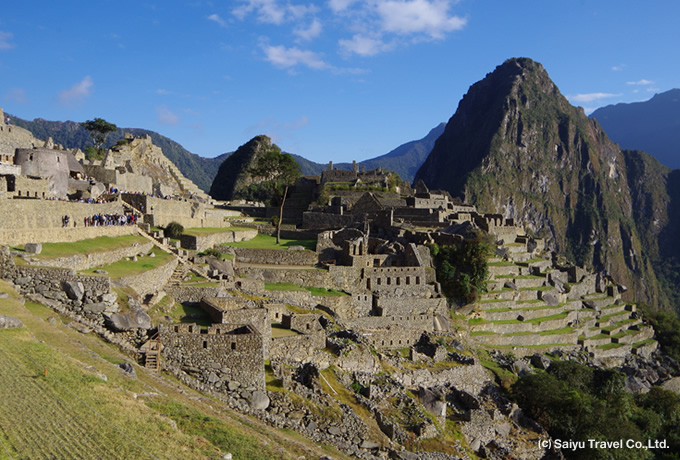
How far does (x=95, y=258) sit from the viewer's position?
19000 millimetres

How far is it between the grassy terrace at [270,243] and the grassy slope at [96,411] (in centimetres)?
2137

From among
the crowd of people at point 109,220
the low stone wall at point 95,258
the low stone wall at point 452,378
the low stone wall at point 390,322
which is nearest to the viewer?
the low stone wall at point 95,258

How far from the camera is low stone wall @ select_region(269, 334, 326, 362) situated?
18.7m

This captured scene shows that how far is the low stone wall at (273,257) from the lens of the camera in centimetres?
3145

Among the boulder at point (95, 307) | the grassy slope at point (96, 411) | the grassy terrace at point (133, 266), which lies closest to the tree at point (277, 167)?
→ the grassy terrace at point (133, 266)

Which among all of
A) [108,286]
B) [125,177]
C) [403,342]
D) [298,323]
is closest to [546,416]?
[403,342]

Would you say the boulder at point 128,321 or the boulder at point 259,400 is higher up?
the boulder at point 128,321

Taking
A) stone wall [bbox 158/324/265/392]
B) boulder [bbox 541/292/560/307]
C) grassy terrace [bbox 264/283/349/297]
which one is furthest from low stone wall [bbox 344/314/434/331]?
boulder [bbox 541/292/560/307]

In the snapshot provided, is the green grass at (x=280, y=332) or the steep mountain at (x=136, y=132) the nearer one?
the green grass at (x=280, y=332)

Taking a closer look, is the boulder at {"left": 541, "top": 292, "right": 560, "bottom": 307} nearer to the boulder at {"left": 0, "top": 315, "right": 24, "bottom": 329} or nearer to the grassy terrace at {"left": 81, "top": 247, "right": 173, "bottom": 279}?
the grassy terrace at {"left": 81, "top": 247, "right": 173, "bottom": 279}

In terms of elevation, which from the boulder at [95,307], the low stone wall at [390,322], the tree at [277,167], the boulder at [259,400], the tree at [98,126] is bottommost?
the low stone wall at [390,322]

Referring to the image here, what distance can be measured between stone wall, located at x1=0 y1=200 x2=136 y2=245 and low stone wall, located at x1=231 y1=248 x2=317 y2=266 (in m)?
7.81

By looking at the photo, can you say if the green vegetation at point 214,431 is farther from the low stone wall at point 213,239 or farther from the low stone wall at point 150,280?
the low stone wall at point 213,239

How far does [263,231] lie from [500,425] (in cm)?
2555
